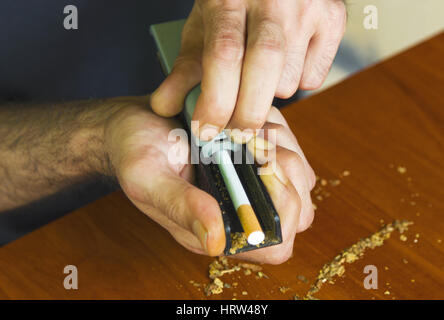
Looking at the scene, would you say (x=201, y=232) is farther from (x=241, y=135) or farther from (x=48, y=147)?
(x=48, y=147)

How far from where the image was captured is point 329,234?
749 millimetres

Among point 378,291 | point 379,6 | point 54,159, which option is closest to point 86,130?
point 54,159

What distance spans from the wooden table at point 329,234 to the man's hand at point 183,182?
7 centimetres

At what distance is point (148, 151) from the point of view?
2.16 feet

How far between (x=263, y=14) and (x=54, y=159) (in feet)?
1.61

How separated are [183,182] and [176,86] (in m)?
0.16

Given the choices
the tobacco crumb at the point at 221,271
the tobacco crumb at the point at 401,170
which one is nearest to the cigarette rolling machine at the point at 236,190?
the tobacco crumb at the point at 221,271

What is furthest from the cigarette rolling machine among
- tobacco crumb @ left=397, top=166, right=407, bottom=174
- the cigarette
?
tobacco crumb @ left=397, top=166, right=407, bottom=174

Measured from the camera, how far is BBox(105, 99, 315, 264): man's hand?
0.55 metres

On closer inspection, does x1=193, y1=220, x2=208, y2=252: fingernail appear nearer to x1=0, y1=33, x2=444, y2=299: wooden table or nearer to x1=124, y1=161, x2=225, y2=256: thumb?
x1=124, y1=161, x2=225, y2=256: thumb

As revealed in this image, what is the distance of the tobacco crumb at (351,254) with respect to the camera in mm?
687

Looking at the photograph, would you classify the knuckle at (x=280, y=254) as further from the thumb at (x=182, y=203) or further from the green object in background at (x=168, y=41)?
the green object in background at (x=168, y=41)

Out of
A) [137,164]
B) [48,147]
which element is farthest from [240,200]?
[48,147]

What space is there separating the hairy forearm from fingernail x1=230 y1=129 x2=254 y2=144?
0.24 m
